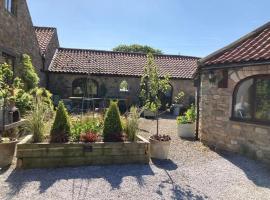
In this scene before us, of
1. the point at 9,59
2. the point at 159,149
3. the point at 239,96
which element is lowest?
the point at 159,149

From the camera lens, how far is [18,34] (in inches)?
511

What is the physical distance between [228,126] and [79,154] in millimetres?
4556

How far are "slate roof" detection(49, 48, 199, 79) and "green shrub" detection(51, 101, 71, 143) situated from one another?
1230cm

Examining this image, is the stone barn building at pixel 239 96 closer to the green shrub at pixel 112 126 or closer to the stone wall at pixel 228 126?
the stone wall at pixel 228 126

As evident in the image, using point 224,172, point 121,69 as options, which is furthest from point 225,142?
point 121,69

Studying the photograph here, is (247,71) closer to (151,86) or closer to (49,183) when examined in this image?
(151,86)

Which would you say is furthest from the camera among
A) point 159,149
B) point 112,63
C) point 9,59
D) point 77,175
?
point 112,63

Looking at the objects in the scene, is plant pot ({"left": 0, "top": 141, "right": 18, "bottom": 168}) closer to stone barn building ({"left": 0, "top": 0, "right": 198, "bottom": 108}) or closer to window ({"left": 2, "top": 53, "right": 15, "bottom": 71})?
window ({"left": 2, "top": 53, "right": 15, "bottom": 71})

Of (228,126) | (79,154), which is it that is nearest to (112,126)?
(79,154)

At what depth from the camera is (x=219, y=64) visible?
27.9ft

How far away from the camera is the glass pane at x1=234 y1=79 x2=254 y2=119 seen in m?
7.88

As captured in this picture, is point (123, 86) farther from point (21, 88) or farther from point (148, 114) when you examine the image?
point (21, 88)

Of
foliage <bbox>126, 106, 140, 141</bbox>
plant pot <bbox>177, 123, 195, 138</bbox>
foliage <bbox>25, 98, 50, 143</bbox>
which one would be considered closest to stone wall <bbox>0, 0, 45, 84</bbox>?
foliage <bbox>25, 98, 50, 143</bbox>

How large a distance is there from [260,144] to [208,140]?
2162 mm
